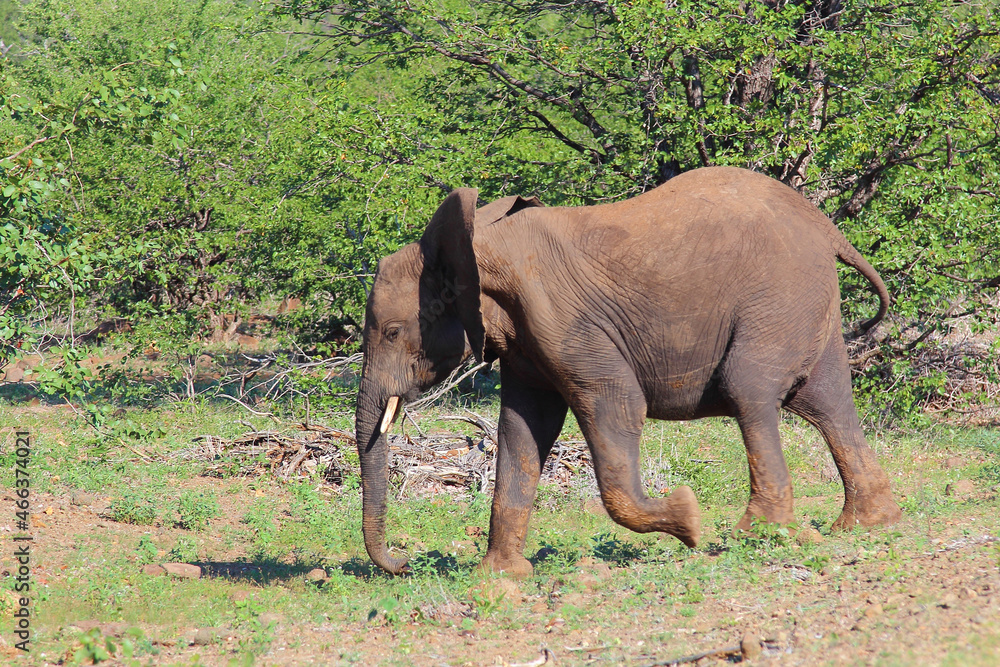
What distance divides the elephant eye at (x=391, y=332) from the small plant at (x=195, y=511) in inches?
125

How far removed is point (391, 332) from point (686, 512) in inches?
81.7

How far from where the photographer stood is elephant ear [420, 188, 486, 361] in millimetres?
5918

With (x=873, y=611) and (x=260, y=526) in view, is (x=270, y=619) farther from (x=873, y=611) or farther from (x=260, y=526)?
(x=873, y=611)

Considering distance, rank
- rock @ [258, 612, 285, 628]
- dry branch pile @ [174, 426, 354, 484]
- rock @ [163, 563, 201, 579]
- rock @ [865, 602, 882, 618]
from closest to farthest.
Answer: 1. rock @ [865, 602, 882, 618]
2. rock @ [258, 612, 285, 628]
3. rock @ [163, 563, 201, 579]
4. dry branch pile @ [174, 426, 354, 484]

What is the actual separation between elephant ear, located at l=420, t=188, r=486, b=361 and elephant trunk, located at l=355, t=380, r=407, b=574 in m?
0.74

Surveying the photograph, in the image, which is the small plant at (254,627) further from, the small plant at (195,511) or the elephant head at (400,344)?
the small plant at (195,511)

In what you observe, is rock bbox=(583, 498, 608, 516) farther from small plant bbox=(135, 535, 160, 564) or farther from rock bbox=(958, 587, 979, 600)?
rock bbox=(958, 587, 979, 600)

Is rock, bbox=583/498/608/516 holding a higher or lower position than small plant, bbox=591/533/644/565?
lower

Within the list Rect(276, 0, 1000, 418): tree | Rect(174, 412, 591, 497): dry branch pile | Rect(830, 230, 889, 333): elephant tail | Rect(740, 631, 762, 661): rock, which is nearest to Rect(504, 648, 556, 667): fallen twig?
Rect(740, 631, 762, 661): rock

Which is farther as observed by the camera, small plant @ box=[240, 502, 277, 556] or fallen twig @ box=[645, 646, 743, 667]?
small plant @ box=[240, 502, 277, 556]

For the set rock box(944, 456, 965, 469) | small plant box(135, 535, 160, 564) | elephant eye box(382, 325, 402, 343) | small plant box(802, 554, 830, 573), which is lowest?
small plant box(135, 535, 160, 564)

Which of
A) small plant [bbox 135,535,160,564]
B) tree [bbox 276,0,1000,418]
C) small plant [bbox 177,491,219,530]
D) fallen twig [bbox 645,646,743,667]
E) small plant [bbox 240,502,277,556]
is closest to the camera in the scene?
fallen twig [bbox 645,646,743,667]

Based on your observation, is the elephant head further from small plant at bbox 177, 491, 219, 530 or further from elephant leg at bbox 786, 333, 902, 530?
small plant at bbox 177, 491, 219, 530

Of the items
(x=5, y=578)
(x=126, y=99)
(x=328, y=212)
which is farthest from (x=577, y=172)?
(x=5, y=578)
